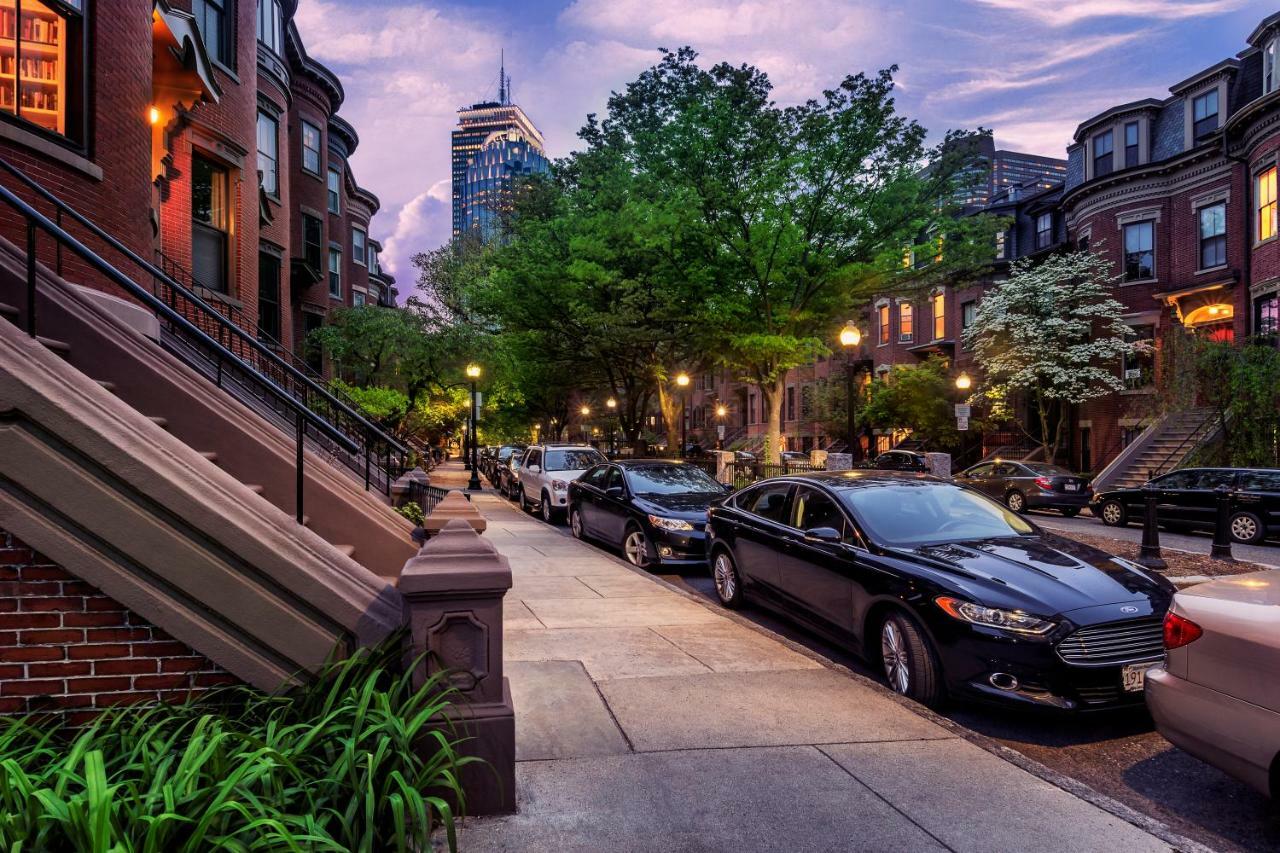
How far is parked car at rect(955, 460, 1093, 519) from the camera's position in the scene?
19.5 m

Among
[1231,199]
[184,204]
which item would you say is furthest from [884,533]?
[1231,199]

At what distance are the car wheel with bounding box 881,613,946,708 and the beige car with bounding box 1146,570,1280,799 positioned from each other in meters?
1.47

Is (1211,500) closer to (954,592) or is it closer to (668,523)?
(668,523)

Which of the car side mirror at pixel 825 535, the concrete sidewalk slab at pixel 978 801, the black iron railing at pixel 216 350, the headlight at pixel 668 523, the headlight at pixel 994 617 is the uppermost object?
the black iron railing at pixel 216 350

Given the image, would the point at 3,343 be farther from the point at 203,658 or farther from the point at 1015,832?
the point at 1015,832

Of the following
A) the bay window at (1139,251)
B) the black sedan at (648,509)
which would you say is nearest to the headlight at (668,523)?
the black sedan at (648,509)

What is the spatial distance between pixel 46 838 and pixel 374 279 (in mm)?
48950

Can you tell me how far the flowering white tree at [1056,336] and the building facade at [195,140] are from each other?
77.5ft

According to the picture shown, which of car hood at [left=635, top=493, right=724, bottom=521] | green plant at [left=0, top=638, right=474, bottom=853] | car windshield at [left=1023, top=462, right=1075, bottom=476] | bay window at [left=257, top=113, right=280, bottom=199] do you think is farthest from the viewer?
car windshield at [left=1023, top=462, right=1075, bottom=476]

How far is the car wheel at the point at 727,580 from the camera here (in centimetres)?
841

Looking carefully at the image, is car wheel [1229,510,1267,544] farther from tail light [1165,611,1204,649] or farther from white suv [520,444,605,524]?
tail light [1165,611,1204,649]

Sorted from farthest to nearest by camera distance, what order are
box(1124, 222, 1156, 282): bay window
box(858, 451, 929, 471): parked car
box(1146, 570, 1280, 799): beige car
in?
box(1124, 222, 1156, 282): bay window
box(858, 451, 929, 471): parked car
box(1146, 570, 1280, 799): beige car

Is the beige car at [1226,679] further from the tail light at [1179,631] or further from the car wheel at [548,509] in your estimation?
the car wheel at [548,509]

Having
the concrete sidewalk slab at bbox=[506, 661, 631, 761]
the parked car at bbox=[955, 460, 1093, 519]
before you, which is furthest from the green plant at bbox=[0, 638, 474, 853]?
the parked car at bbox=[955, 460, 1093, 519]
